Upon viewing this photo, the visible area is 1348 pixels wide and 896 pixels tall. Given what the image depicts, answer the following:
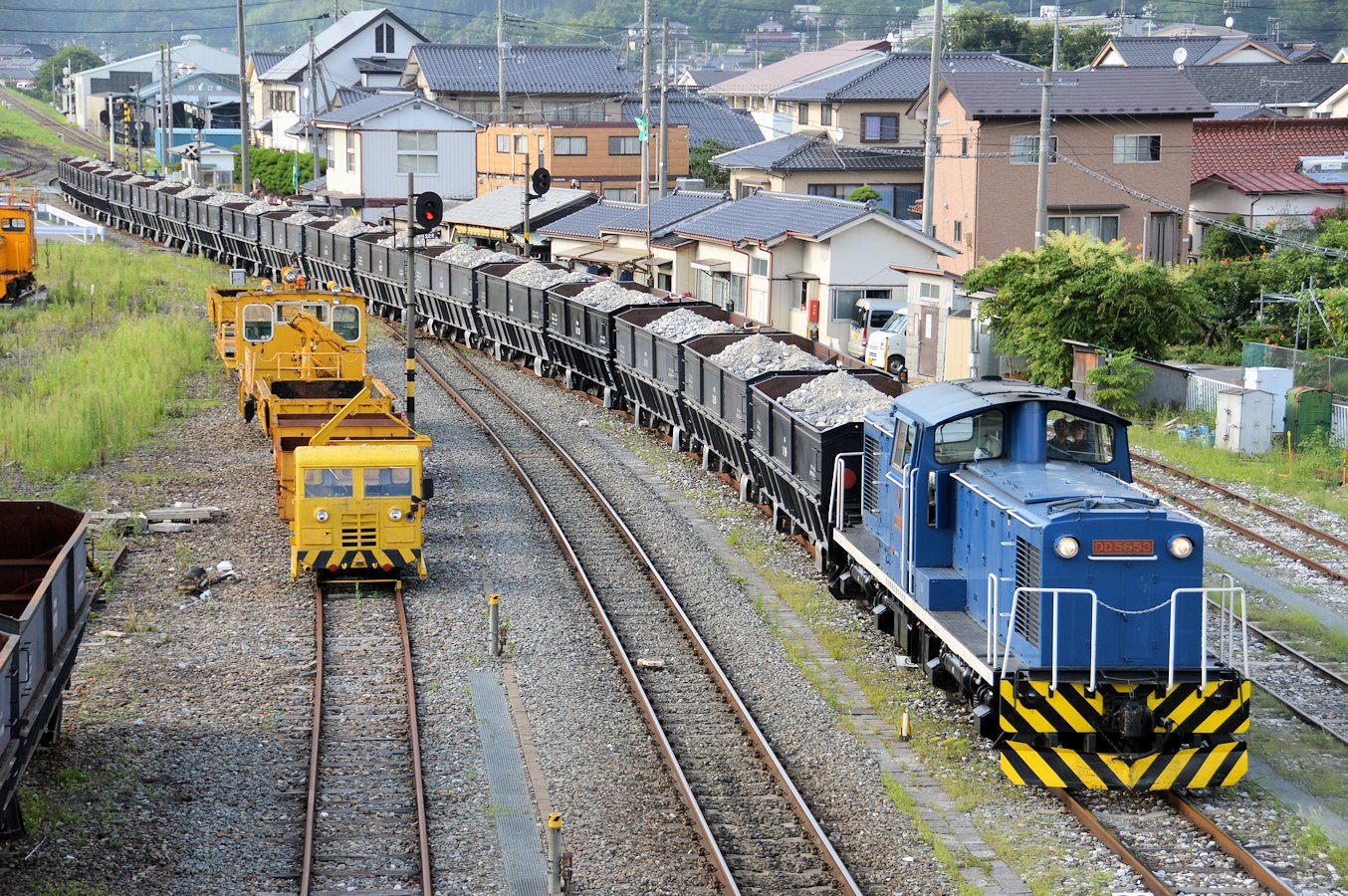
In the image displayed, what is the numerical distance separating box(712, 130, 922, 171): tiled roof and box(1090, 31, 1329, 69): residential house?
62.6ft

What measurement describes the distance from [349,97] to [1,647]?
236 ft

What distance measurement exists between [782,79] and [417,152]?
36.6 m

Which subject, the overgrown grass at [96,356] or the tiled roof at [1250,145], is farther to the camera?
the tiled roof at [1250,145]

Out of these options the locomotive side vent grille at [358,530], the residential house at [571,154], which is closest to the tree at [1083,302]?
the locomotive side vent grille at [358,530]

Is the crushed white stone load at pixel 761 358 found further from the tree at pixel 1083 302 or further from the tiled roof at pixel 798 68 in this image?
the tiled roof at pixel 798 68

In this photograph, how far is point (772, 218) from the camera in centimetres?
3944

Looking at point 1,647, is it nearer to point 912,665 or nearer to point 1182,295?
point 912,665

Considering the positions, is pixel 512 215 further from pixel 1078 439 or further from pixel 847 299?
pixel 1078 439

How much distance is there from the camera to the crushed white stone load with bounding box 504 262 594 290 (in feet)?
111

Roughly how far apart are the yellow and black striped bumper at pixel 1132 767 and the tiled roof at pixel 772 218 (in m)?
25.4

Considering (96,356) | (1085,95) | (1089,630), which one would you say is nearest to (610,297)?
(96,356)

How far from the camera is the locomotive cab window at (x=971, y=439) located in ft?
43.3

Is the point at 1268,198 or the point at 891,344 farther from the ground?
the point at 1268,198

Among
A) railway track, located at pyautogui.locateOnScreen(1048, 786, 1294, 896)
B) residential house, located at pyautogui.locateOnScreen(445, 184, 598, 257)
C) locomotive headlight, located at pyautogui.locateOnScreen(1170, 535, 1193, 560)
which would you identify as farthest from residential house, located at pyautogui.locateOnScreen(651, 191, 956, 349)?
railway track, located at pyautogui.locateOnScreen(1048, 786, 1294, 896)
